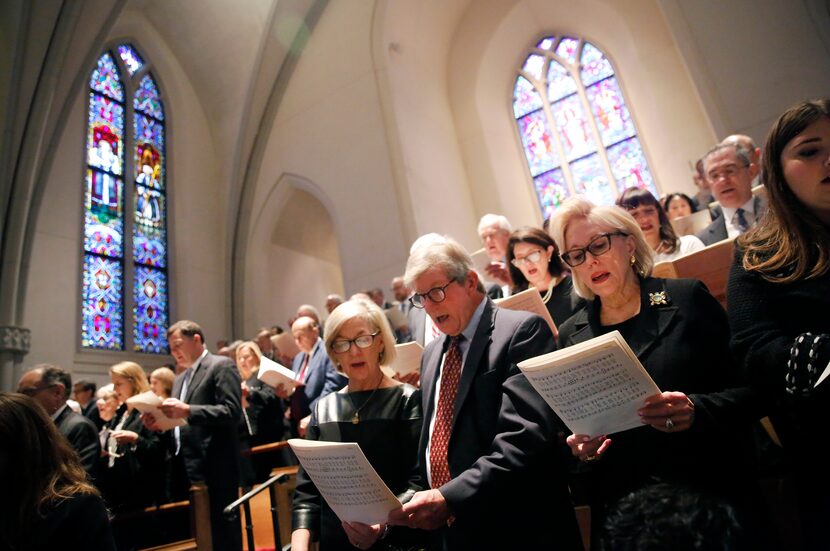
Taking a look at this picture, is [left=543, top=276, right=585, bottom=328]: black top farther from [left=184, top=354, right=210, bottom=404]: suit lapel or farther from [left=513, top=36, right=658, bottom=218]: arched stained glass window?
[left=513, top=36, right=658, bottom=218]: arched stained glass window

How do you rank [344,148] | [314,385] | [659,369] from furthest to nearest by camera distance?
[344,148]
[314,385]
[659,369]

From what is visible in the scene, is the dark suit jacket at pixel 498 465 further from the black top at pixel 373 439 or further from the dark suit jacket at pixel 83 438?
the dark suit jacket at pixel 83 438

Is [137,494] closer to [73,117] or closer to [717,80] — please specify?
[717,80]

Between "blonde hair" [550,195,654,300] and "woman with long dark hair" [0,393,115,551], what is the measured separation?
1.55 meters

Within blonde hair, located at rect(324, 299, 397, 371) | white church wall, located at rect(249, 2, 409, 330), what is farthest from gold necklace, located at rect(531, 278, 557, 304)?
white church wall, located at rect(249, 2, 409, 330)

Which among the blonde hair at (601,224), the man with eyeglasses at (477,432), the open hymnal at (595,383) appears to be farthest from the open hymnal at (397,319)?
the open hymnal at (595,383)

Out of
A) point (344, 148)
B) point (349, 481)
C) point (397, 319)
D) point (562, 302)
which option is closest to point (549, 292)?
point (562, 302)

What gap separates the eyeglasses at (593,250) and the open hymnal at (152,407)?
7.80 ft

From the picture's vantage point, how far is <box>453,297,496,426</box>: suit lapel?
5.27ft

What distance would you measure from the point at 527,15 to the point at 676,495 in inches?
394

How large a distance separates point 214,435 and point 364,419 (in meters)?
1.93

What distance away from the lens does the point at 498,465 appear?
4.64 feet

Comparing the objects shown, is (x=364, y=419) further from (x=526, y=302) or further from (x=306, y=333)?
(x=306, y=333)

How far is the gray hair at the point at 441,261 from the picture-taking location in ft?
5.83
